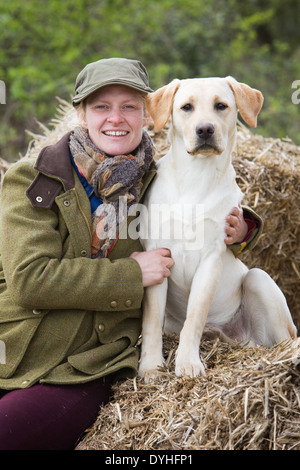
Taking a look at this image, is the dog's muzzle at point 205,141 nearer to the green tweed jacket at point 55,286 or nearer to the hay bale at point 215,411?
the green tweed jacket at point 55,286

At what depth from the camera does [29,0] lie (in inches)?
347

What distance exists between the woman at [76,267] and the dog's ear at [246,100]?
49 cm

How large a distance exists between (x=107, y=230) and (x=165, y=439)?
1024 millimetres

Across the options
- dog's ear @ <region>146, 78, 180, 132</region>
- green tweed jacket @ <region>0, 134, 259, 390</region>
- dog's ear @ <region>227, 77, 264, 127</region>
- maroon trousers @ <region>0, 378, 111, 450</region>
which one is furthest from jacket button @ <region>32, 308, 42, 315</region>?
dog's ear @ <region>227, 77, 264, 127</region>

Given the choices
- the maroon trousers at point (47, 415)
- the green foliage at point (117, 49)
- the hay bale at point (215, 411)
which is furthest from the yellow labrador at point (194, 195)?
the green foliage at point (117, 49)

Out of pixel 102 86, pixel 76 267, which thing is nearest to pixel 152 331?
pixel 76 267

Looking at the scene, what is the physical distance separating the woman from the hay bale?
16cm

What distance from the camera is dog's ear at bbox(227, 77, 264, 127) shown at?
9.93 feet

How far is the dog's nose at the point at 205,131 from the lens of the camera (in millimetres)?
2787

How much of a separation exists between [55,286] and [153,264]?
1.86 feet

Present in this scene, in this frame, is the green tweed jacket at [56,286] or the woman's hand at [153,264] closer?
the green tweed jacket at [56,286]

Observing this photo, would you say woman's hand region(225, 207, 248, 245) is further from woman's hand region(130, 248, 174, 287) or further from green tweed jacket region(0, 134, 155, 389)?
green tweed jacket region(0, 134, 155, 389)

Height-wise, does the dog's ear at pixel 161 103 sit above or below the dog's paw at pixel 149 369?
above

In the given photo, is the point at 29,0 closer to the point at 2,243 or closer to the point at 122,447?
the point at 2,243
